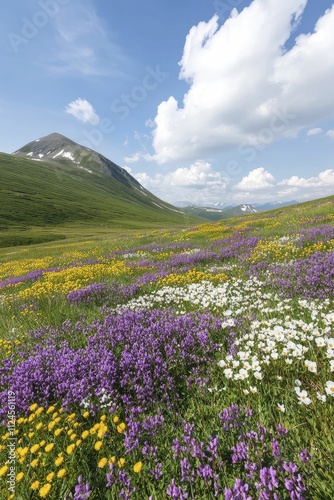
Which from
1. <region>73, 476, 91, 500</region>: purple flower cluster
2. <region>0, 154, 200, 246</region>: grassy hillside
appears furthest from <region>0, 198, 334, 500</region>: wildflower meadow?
<region>0, 154, 200, 246</region>: grassy hillside

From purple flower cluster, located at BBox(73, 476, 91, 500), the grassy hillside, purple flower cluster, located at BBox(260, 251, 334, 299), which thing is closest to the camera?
purple flower cluster, located at BBox(73, 476, 91, 500)

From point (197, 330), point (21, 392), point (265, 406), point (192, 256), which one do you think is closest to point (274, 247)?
point (192, 256)

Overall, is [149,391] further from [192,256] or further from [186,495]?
[192,256]

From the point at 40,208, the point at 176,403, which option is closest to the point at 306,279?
the point at 176,403

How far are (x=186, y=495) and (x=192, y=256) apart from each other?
438 inches

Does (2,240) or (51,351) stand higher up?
(51,351)

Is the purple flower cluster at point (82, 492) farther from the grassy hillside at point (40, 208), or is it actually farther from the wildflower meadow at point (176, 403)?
the grassy hillside at point (40, 208)

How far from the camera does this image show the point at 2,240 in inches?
2547

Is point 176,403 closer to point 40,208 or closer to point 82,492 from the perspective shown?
point 82,492

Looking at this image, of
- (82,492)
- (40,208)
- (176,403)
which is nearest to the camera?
(82,492)

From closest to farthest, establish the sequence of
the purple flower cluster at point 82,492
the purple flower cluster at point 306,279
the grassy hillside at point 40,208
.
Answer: the purple flower cluster at point 82,492 < the purple flower cluster at point 306,279 < the grassy hillside at point 40,208

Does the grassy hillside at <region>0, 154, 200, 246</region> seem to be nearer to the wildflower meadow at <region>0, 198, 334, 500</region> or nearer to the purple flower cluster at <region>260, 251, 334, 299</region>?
the purple flower cluster at <region>260, 251, 334, 299</region>

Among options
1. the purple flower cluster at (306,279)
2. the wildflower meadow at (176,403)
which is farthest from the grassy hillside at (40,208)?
the wildflower meadow at (176,403)

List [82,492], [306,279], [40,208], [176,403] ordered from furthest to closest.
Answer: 1. [40,208]
2. [306,279]
3. [176,403]
4. [82,492]
